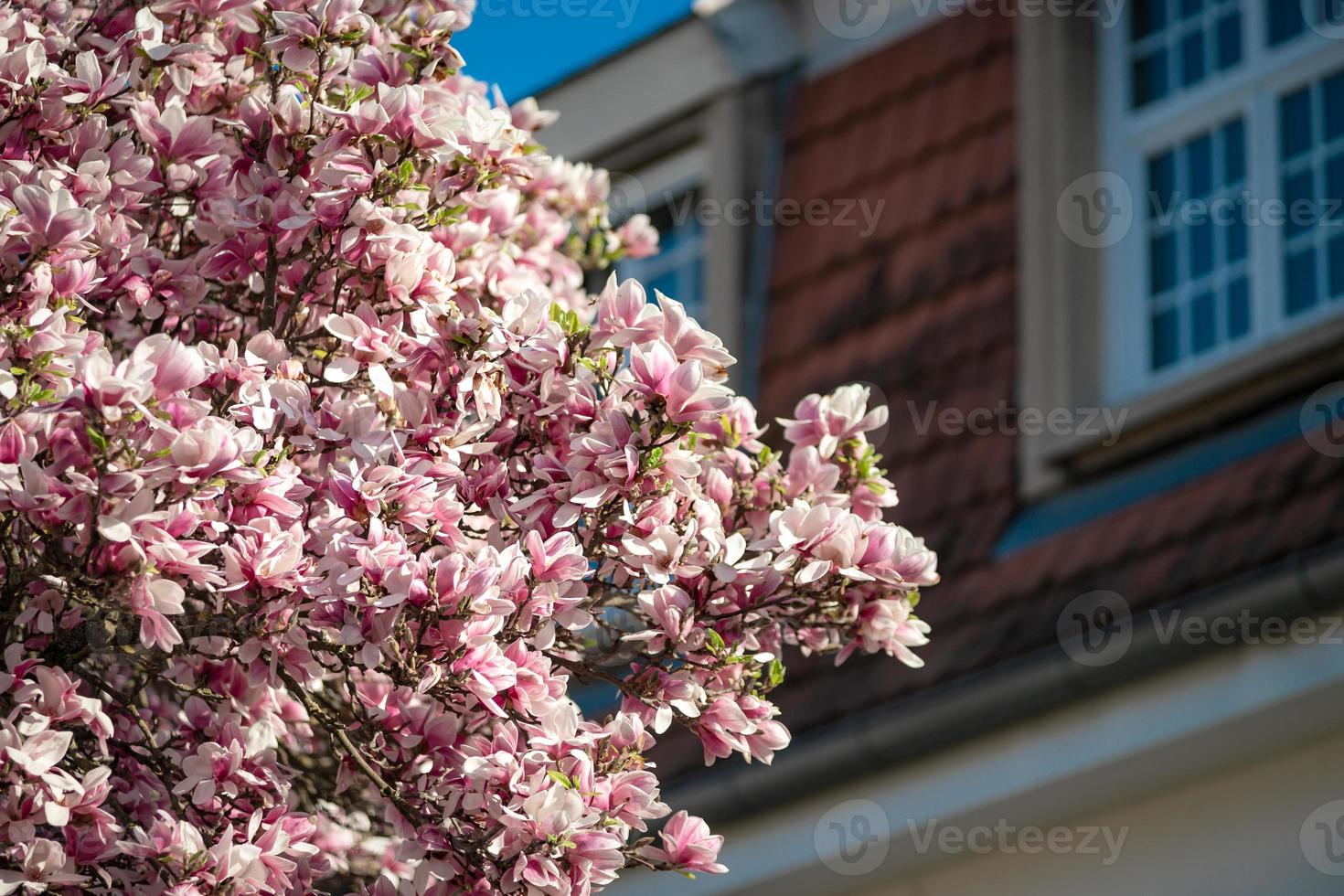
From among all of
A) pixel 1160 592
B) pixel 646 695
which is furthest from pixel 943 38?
pixel 646 695

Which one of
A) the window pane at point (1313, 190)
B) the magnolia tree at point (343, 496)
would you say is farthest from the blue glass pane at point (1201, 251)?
the magnolia tree at point (343, 496)

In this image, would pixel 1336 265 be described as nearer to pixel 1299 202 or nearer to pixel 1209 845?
pixel 1299 202

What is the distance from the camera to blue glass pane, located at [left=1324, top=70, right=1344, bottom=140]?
6848mm

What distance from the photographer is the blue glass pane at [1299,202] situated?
22.4ft

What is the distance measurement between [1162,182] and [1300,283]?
0.93 metres

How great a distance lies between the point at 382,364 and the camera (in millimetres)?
3475

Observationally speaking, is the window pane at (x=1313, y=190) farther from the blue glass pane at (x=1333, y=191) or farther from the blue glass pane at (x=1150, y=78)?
the blue glass pane at (x=1150, y=78)

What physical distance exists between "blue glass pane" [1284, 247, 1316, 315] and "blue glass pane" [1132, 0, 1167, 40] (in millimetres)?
1482

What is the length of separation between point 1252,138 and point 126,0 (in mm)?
4885

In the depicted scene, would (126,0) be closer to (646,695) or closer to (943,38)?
(646,695)

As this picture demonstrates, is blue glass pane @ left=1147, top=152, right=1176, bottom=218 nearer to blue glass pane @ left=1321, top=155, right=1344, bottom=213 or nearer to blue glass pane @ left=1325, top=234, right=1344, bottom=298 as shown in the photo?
blue glass pane @ left=1321, top=155, right=1344, bottom=213

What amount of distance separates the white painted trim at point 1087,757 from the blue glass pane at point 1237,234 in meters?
2.10

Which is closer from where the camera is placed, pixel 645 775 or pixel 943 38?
pixel 645 775

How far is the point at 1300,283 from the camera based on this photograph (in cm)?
677
